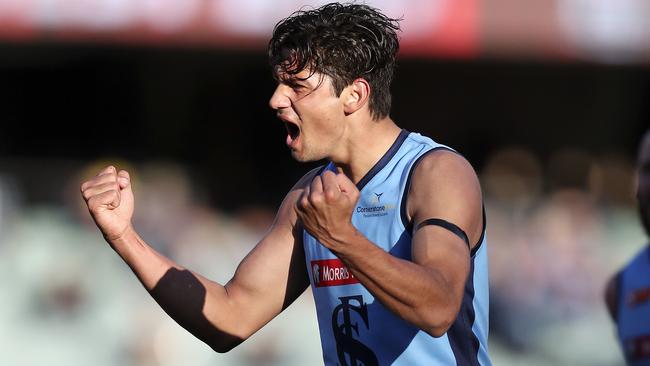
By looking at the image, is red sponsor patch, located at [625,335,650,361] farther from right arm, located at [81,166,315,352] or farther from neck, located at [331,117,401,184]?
neck, located at [331,117,401,184]

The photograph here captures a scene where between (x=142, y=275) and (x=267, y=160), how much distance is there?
778 cm

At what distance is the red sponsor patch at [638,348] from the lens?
5.42 meters

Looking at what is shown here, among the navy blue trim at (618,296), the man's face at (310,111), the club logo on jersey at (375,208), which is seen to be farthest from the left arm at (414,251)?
the navy blue trim at (618,296)

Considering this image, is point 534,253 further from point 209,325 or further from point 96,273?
point 209,325

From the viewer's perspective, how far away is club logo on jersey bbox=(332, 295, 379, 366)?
3889 millimetres

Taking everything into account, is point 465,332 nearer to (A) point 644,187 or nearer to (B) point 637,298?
(B) point 637,298

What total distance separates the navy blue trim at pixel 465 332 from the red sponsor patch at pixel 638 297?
1.98m

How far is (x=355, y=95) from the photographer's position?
4.03 metres

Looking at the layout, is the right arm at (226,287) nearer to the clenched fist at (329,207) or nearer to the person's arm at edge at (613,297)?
the clenched fist at (329,207)

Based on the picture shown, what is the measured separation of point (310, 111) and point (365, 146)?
9.7 inches

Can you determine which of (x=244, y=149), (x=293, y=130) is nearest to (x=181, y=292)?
(x=293, y=130)

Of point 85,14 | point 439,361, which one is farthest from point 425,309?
point 85,14

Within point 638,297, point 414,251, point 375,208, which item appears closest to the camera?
point 414,251

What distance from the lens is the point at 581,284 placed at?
370 inches
